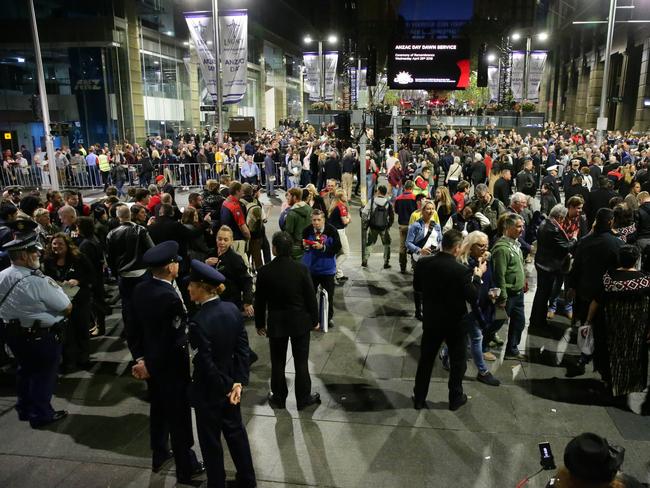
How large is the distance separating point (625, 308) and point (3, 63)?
36885 millimetres

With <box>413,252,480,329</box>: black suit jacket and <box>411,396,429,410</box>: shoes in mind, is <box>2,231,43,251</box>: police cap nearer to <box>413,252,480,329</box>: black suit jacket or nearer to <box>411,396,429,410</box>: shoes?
<box>413,252,480,329</box>: black suit jacket

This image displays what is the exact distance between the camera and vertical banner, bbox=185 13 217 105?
1725 cm

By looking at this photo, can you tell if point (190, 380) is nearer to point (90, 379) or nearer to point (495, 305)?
point (90, 379)

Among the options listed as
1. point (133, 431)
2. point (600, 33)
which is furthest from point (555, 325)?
point (600, 33)

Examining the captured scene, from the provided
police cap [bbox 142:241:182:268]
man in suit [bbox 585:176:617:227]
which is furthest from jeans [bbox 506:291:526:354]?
man in suit [bbox 585:176:617:227]

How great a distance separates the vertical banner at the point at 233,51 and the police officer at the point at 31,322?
13.1 meters

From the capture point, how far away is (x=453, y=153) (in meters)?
20.2

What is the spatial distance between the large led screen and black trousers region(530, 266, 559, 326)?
869 inches

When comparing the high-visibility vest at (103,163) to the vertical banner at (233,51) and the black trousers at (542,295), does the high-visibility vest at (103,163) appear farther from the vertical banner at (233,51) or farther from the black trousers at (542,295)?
the black trousers at (542,295)

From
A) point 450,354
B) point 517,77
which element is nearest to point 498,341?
point 450,354

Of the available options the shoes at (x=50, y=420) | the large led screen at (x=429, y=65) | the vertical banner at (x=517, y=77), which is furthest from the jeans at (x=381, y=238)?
Answer: the vertical banner at (x=517, y=77)

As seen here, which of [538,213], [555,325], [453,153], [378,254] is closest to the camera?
[555,325]

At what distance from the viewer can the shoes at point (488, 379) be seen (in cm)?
620

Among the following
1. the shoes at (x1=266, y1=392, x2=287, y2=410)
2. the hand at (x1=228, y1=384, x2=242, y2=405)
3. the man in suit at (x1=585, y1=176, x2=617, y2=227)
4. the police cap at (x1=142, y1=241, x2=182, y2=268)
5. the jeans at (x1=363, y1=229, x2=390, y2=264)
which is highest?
the police cap at (x1=142, y1=241, x2=182, y2=268)
